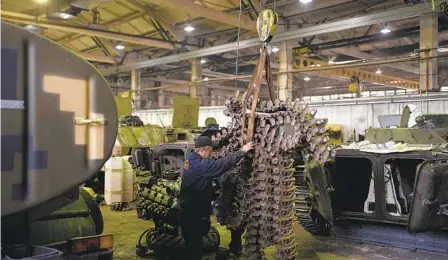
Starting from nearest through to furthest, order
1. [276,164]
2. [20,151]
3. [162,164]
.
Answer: [20,151] → [276,164] → [162,164]

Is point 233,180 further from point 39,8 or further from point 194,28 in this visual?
point 194,28

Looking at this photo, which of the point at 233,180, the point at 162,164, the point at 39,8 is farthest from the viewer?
the point at 39,8

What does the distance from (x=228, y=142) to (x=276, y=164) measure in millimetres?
677

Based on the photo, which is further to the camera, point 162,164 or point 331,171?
point 162,164

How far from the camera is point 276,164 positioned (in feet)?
15.3

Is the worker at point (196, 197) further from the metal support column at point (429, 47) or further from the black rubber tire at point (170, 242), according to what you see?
the metal support column at point (429, 47)

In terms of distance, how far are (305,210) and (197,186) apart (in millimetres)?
2534

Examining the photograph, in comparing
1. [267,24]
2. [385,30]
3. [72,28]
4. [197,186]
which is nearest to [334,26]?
[385,30]

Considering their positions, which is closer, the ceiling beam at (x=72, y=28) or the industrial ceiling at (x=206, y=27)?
the ceiling beam at (x=72, y=28)

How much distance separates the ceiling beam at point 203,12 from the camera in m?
12.7

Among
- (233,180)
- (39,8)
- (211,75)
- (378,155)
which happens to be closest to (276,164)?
(233,180)

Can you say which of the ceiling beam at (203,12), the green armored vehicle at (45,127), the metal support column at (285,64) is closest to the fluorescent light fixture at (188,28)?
the ceiling beam at (203,12)

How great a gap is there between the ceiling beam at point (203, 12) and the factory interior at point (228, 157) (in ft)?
0.23

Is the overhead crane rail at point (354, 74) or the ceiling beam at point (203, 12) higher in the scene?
the ceiling beam at point (203, 12)
